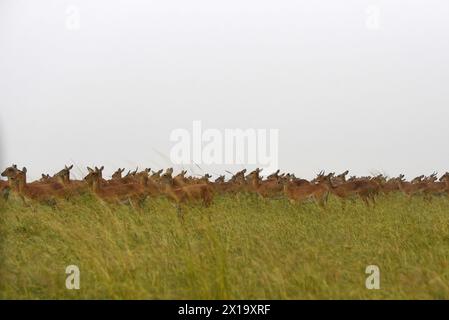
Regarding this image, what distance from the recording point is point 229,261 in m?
6.27

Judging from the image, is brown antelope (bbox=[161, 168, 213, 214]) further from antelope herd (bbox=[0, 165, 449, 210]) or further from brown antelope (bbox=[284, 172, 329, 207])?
brown antelope (bbox=[284, 172, 329, 207])

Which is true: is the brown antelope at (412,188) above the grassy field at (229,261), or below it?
above

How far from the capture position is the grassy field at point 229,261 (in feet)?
17.0

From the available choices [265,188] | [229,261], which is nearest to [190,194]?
[265,188]

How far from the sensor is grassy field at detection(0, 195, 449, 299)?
5.20 metres

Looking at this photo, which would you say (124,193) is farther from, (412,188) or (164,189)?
(412,188)

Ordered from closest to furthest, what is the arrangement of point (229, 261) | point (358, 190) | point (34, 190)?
point (229, 261), point (34, 190), point (358, 190)

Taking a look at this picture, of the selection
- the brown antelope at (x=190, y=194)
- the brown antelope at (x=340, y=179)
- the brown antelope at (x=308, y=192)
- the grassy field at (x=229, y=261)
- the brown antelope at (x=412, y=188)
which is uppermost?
the brown antelope at (x=340, y=179)

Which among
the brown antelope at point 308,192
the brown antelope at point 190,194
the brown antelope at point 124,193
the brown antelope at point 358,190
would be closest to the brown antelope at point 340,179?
the brown antelope at point 358,190

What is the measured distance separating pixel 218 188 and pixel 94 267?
37.8 feet

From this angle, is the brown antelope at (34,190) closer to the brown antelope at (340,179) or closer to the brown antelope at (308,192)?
the brown antelope at (308,192)
